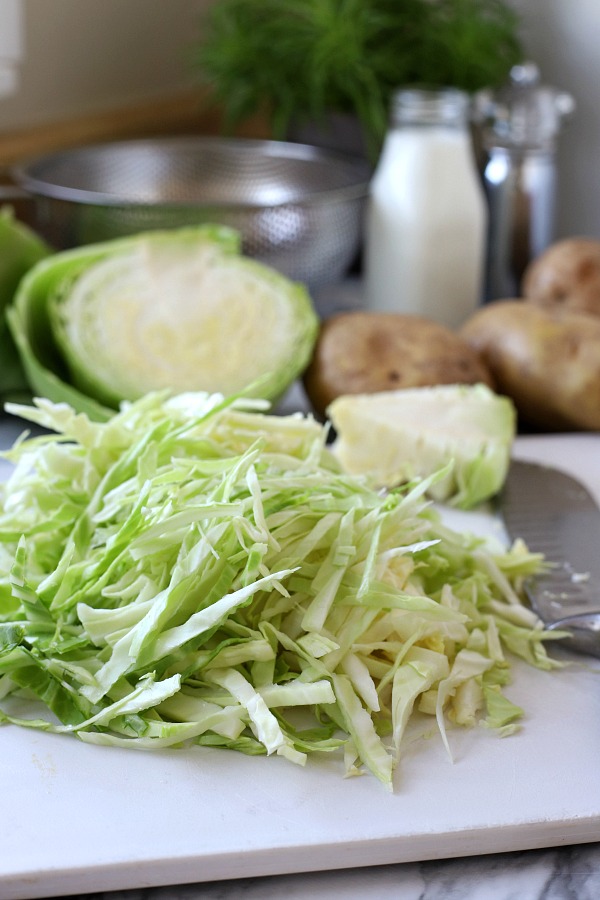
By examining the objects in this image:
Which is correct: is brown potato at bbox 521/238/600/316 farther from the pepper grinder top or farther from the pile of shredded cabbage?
the pile of shredded cabbage

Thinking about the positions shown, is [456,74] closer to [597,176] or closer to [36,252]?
[597,176]

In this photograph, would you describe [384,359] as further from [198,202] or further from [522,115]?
[522,115]

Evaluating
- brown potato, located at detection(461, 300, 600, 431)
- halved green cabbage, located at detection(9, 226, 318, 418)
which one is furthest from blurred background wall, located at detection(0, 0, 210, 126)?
brown potato, located at detection(461, 300, 600, 431)

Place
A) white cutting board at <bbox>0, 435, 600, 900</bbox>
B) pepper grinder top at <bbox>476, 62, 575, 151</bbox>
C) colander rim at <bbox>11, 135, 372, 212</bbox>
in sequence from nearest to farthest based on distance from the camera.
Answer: white cutting board at <bbox>0, 435, 600, 900</bbox>, colander rim at <bbox>11, 135, 372, 212</bbox>, pepper grinder top at <bbox>476, 62, 575, 151</bbox>

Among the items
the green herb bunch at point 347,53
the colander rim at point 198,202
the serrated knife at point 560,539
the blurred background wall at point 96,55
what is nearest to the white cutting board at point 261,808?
the serrated knife at point 560,539

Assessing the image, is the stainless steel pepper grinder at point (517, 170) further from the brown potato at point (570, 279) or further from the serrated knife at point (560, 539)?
the serrated knife at point (560, 539)

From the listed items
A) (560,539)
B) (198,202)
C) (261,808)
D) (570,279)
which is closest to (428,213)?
(570,279)

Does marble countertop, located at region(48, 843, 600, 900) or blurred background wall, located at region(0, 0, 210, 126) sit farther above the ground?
blurred background wall, located at region(0, 0, 210, 126)
